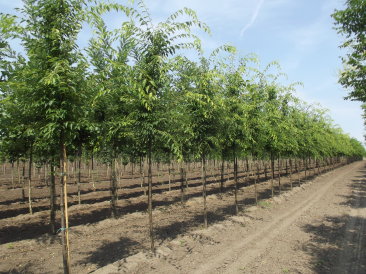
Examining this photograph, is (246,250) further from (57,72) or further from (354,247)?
(57,72)

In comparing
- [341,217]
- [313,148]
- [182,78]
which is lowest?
[341,217]

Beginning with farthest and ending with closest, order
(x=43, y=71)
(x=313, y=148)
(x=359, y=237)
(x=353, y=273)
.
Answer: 1. (x=313, y=148)
2. (x=359, y=237)
3. (x=353, y=273)
4. (x=43, y=71)

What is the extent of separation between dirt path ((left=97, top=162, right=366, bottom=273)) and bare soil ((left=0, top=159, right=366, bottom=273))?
0.03m

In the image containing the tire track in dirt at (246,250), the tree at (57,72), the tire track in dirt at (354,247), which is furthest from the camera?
the tire track in dirt at (246,250)

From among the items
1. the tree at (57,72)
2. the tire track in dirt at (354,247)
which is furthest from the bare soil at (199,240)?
the tree at (57,72)

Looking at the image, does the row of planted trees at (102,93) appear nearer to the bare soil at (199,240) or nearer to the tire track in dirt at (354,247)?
the bare soil at (199,240)

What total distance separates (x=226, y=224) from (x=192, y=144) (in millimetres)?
4233

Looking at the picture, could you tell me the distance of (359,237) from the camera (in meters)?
11.2

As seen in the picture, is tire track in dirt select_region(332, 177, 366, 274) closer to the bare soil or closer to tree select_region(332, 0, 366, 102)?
the bare soil

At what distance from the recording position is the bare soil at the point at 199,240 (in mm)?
8391

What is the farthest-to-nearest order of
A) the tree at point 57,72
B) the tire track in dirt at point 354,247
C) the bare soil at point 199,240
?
1. the bare soil at point 199,240
2. the tire track in dirt at point 354,247
3. the tree at point 57,72

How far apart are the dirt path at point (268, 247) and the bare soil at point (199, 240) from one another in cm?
3

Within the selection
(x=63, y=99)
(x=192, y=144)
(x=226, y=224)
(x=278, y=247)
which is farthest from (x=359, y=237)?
(x=63, y=99)

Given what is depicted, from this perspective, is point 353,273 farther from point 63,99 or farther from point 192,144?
point 63,99
